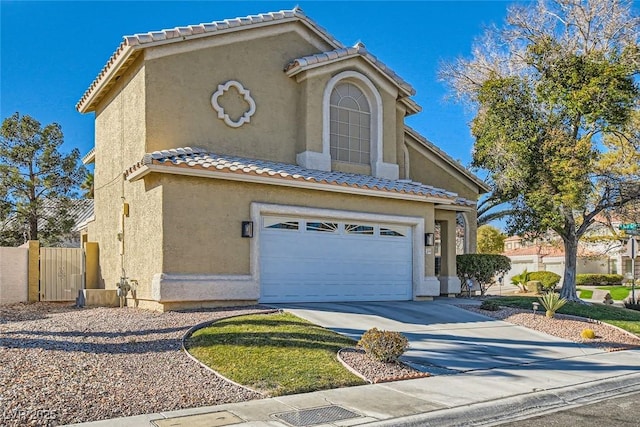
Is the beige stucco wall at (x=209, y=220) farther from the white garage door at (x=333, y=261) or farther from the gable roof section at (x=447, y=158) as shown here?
the gable roof section at (x=447, y=158)

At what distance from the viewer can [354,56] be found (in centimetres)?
1753

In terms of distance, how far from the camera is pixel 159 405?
275 inches

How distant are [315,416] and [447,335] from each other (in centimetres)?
606

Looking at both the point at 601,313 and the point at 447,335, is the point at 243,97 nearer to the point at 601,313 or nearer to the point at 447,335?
the point at 447,335

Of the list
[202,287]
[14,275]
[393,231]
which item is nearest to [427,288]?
[393,231]

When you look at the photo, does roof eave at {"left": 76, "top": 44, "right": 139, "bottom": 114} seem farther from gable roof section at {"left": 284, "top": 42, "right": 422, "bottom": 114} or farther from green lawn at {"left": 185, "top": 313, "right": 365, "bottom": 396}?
green lawn at {"left": 185, "top": 313, "right": 365, "bottom": 396}

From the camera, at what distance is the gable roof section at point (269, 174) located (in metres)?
13.1

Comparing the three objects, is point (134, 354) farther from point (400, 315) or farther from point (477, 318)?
point (477, 318)

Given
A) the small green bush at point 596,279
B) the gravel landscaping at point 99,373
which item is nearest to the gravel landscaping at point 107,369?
the gravel landscaping at point 99,373

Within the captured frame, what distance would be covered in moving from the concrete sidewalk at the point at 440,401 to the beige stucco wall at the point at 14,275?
12.9 m

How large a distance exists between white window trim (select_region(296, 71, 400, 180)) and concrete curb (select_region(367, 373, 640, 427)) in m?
9.69

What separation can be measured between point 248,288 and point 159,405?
22.8ft

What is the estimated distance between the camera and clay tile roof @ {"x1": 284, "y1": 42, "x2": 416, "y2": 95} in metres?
16.4

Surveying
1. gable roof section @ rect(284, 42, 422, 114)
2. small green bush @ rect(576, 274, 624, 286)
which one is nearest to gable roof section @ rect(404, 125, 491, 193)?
gable roof section @ rect(284, 42, 422, 114)
